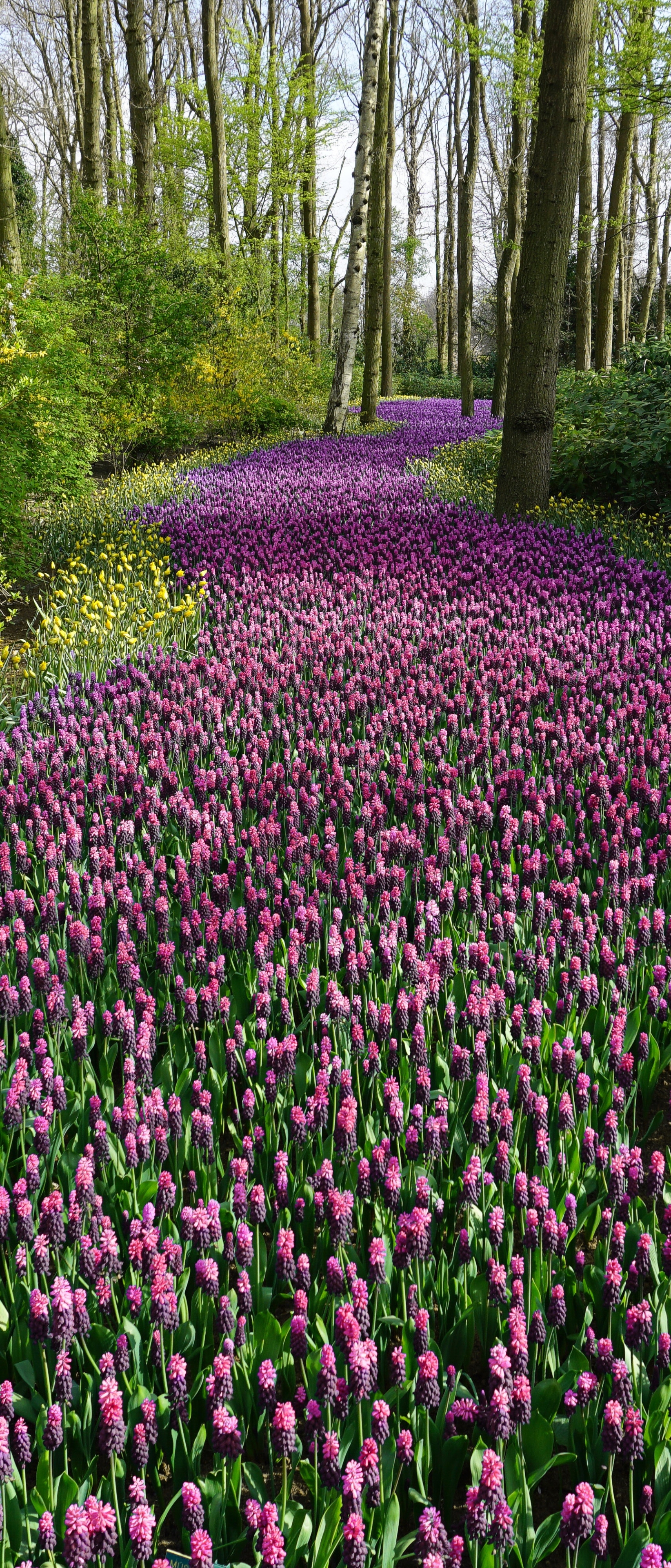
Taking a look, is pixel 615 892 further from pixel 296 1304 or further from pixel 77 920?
pixel 296 1304

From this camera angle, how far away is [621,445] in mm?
11312

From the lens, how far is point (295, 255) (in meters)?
37.9

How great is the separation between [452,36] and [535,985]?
106 feet

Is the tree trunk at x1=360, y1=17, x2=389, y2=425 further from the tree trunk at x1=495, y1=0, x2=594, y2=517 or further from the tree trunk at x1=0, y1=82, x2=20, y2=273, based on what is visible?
the tree trunk at x1=495, y1=0, x2=594, y2=517

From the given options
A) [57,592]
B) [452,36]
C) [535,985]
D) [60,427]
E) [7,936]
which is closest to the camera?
[535,985]

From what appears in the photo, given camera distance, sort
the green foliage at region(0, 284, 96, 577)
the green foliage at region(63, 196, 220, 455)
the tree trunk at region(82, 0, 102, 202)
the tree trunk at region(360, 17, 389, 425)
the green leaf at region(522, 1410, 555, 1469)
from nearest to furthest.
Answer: the green leaf at region(522, 1410, 555, 1469), the green foliage at region(0, 284, 96, 577), the green foliage at region(63, 196, 220, 455), the tree trunk at region(82, 0, 102, 202), the tree trunk at region(360, 17, 389, 425)

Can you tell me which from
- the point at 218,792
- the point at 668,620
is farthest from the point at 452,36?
the point at 218,792

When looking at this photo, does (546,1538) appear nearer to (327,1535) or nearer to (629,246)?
(327,1535)

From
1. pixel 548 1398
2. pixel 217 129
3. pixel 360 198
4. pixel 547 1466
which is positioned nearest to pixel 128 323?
pixel 360 198

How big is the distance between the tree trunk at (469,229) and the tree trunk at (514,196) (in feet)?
2.01

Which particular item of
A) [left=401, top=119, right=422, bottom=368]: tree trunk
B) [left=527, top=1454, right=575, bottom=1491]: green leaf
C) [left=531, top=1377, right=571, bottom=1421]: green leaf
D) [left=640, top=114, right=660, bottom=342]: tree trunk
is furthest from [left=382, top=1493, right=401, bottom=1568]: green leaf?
[left=401, top=119, right=422, bottom=368]: tree trunk

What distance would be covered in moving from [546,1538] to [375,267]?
70.9 ft

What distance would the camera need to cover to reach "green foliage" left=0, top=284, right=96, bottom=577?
860cm

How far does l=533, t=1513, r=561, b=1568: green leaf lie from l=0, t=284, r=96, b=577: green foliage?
8.01 metres
